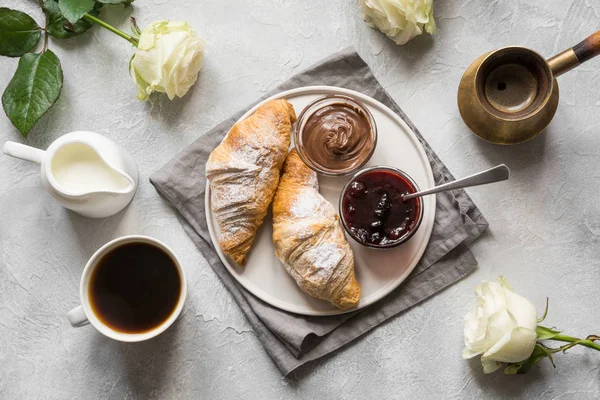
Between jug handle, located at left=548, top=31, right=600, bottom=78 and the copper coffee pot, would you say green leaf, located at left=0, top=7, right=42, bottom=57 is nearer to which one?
the copper coffee pot

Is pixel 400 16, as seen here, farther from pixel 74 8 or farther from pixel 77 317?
pixel 77 317

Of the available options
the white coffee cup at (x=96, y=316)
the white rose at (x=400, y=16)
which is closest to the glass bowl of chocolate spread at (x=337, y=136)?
the white rose at (x=400, y=16)

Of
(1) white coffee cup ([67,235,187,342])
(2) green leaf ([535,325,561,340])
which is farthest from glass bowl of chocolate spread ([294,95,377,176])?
(2) green leaf ([535,325,561,340])

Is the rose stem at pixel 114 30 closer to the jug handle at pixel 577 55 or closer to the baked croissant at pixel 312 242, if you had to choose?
the baked croissant at pixel 312 242

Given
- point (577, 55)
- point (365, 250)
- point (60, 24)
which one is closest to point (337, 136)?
point (365, 250)

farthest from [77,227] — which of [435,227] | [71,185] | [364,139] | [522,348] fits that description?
[522,348]

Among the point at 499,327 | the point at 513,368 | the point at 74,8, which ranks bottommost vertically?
the point at 513,368

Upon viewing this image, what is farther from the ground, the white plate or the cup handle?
the white plate
